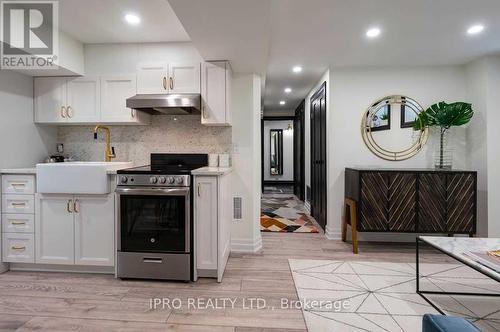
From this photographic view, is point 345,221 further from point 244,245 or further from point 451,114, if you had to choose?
point 451,114

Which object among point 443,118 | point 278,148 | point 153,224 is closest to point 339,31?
point 443,118

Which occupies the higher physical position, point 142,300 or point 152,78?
point 152,78

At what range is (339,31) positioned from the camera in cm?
274

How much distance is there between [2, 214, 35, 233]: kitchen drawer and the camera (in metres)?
2.60

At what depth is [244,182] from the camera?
331 cm

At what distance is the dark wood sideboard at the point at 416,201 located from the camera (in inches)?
123

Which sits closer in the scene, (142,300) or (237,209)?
(142,300)

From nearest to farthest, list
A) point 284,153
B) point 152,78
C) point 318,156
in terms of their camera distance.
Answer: point 152,78 → point 318,156 → point 284,153

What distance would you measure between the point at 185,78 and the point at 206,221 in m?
1.59

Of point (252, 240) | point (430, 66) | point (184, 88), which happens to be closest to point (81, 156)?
point (184, 88)

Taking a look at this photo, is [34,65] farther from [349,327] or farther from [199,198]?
[349,327]

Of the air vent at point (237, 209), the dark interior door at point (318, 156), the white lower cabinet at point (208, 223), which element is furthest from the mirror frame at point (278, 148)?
the white lower cabinet at point (208, 223)

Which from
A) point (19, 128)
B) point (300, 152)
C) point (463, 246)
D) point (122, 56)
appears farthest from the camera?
point (300, 152)

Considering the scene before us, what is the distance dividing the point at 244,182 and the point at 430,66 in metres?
2.99
